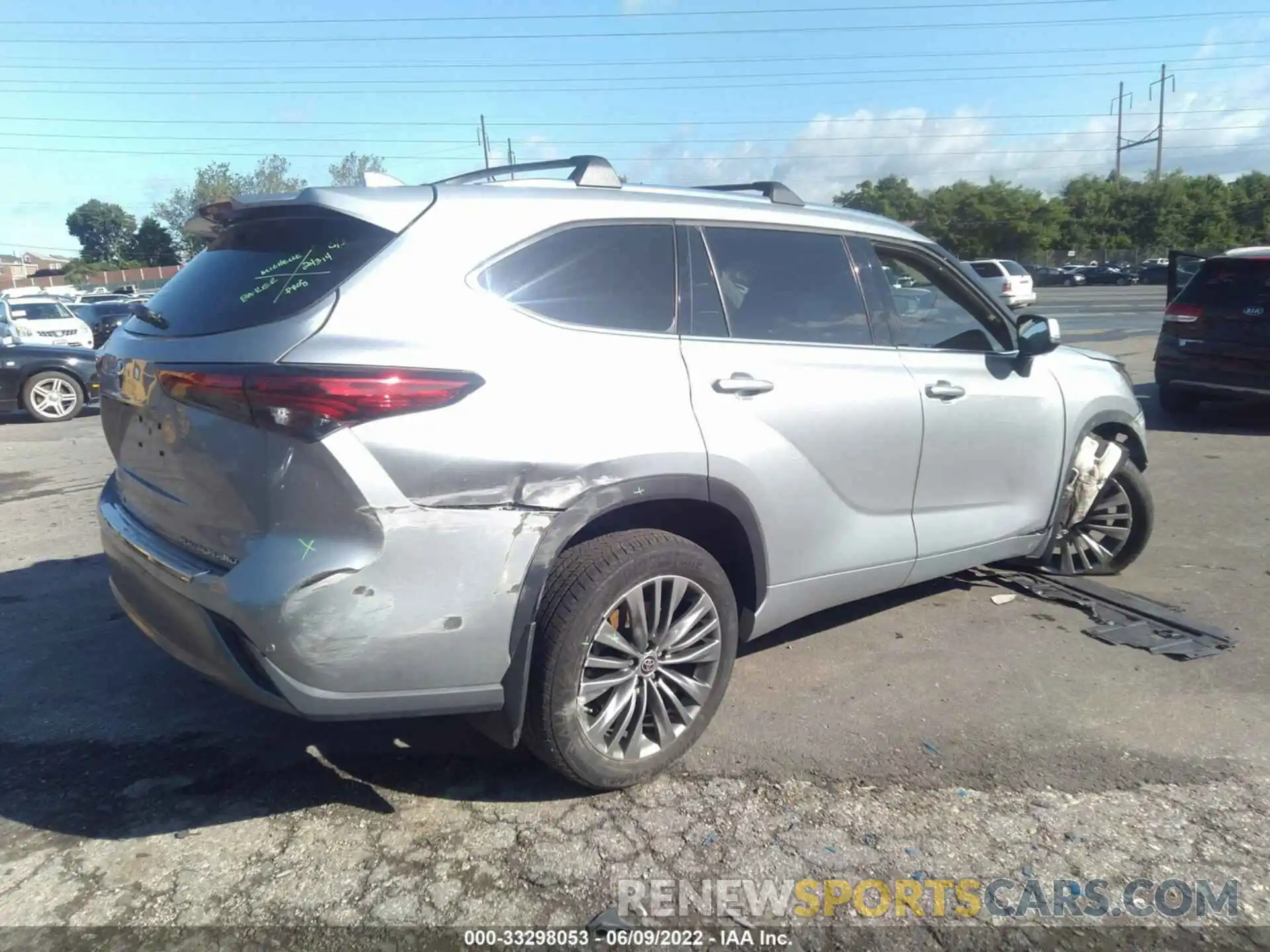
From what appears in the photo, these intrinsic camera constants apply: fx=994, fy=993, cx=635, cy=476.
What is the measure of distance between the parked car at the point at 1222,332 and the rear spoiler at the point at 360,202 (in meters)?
8.98

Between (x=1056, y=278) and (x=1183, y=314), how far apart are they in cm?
5450

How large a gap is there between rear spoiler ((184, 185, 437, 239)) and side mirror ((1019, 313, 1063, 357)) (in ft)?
9.36

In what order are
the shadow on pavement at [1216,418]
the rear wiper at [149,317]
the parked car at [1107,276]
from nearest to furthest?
1. the rear wiper at [149,317]
2. the shadow on pavement at [1216,418]
3. the parked car at [1107,276]

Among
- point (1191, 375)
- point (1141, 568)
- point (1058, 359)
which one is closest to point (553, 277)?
point (1058, 359)

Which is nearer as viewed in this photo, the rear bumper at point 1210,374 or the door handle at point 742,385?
the door handle at point 742,385

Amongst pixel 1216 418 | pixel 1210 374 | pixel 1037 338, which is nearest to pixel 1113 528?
pixel 1037 338

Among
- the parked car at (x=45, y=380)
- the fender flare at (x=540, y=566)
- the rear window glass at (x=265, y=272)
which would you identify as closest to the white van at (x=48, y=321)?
the parked car at (x=45, y=380)

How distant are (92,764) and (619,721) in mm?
1859

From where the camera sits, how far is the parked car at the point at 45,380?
12555mm

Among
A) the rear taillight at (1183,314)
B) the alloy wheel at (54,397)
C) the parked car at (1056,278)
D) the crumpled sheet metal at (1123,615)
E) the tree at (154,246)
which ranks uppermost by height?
the tree at (154,246)

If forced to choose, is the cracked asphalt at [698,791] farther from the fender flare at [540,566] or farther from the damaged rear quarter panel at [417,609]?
the damaged rear quarter panel at [417,609]

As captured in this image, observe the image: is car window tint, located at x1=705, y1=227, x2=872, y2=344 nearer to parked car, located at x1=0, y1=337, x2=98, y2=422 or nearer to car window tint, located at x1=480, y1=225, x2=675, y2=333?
car window tint, located at x1=480, y1=225, x2=675, y2=333

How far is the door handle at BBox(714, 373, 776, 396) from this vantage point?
3322 millimetres

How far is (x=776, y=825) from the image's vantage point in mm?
3047
